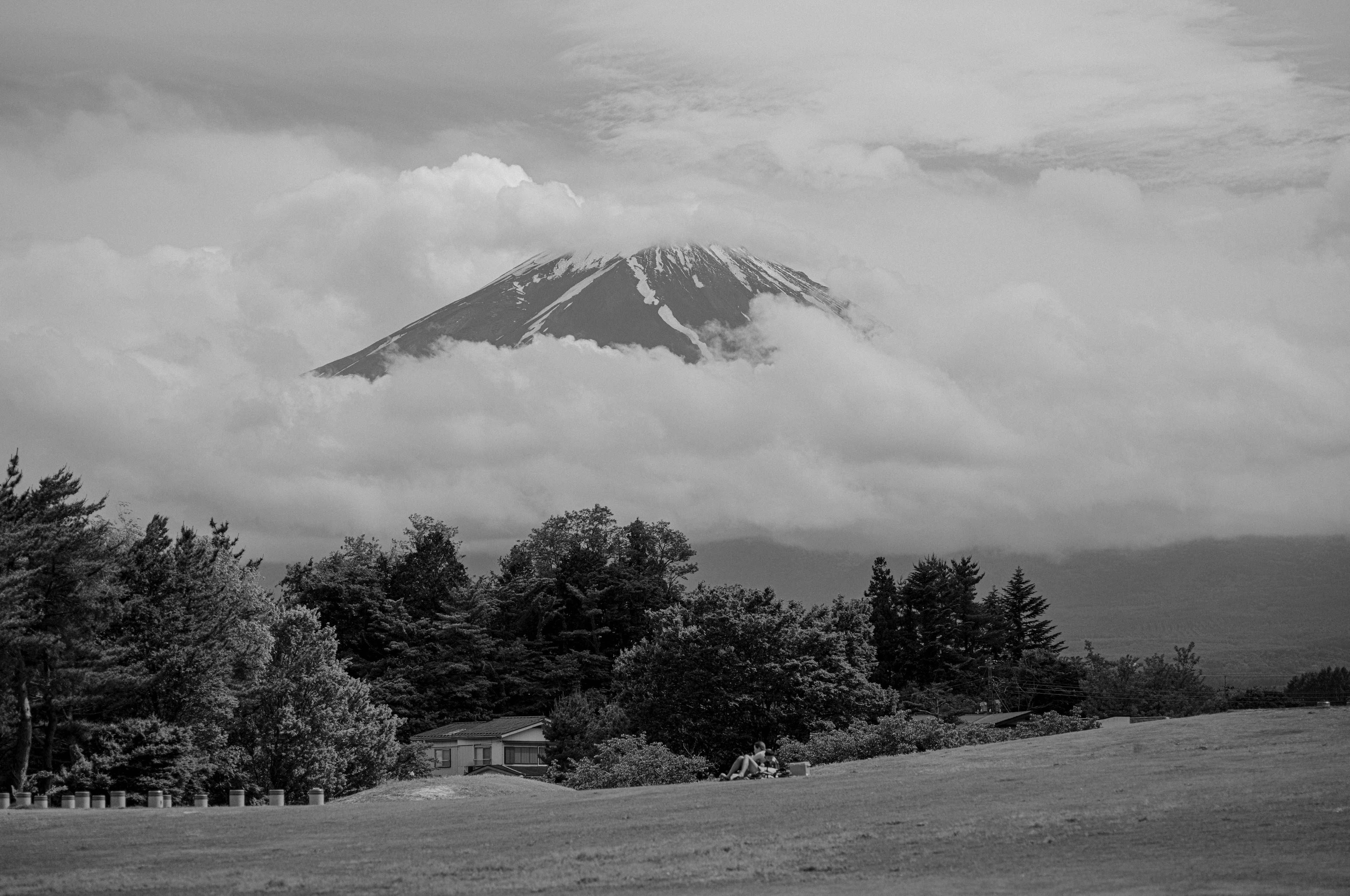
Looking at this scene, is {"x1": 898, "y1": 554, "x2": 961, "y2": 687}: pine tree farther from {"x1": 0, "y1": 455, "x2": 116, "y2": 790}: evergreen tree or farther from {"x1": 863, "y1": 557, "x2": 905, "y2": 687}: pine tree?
{"x1": 0, "y1": 455, "x2": 116, "y2": 790}: evergreen tree

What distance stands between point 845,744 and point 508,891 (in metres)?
37.0

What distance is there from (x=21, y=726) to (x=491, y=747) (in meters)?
46.2

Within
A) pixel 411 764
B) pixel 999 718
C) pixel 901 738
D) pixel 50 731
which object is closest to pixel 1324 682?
pixel 999 718

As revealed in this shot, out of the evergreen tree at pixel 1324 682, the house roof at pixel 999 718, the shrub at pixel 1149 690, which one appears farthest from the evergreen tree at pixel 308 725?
the evergreen tree at pixel 1324 682

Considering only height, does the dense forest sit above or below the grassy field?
above

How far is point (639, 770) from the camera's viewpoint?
2279 inches

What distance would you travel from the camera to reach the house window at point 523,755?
104625 millimetres

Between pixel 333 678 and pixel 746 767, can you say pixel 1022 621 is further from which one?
pixel 746 767

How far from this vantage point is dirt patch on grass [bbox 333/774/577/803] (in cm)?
3984

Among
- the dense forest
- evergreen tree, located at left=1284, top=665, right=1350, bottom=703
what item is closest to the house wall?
the dense forest

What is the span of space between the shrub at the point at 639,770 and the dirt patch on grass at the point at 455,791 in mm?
10815

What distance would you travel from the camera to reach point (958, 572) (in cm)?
14538

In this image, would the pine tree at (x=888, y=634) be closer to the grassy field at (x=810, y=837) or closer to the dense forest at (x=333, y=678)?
the dense forest at (x=333, y=678)

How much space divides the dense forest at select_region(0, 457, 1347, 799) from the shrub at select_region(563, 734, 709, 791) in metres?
0.64
